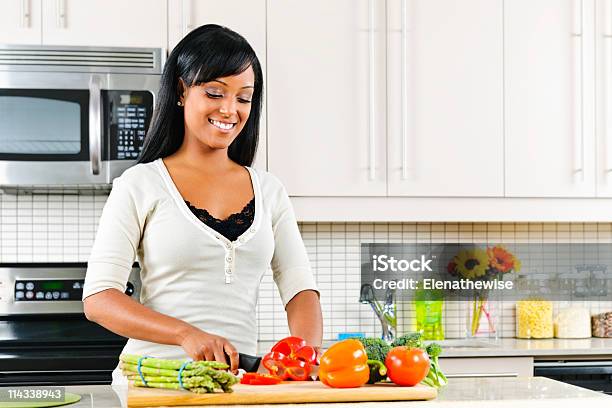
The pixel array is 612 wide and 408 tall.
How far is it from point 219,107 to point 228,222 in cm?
24

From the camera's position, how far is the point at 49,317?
3.39 metres

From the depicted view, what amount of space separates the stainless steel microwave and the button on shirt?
46.8 inches

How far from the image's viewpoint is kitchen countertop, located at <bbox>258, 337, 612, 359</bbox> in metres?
3.24

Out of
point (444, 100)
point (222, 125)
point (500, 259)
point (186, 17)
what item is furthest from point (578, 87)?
point (222, 125)

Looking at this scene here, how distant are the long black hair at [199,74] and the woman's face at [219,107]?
18 millimetres

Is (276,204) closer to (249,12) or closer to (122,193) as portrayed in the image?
(122,193)

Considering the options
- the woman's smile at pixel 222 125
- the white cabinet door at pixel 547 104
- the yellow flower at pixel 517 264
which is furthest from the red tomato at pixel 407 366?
the yellow flower at pixel 517 264

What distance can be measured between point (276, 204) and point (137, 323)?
45cm

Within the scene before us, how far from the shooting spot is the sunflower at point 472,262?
3801mm

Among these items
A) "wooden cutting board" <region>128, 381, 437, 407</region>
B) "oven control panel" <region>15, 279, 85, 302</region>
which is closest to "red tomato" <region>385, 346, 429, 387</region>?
"wooden cutting board" <region>128, 381, 437, 407</region>

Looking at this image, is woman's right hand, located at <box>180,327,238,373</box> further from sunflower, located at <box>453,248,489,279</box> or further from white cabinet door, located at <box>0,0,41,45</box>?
sunflower, located at <box>453,248,489,279</box>

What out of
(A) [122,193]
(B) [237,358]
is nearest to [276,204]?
(A) [122,193]

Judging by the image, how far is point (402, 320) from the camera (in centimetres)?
374

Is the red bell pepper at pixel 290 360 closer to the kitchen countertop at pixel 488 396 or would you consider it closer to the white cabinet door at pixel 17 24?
the kitchen countertop at pixel 488 396
